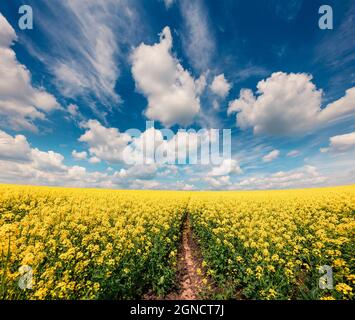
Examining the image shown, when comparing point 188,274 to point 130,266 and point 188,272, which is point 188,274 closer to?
point 188,272

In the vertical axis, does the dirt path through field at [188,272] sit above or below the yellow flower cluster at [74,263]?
below

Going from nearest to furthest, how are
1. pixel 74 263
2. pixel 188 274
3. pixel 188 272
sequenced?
1. pixel 74 263
2. pixel 188 274
3. pixel 188 272

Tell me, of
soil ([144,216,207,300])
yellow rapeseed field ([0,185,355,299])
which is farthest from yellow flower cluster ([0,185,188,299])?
soil ([144,216,207,300])

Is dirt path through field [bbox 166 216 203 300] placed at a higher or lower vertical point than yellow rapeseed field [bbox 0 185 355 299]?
lower

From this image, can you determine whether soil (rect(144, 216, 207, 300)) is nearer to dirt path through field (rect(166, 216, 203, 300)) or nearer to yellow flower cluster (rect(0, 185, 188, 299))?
dirt path through field (rect(166, 216, 203, 300))

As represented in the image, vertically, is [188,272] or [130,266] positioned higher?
[130,266]

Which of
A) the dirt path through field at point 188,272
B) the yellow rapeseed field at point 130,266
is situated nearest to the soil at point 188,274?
the dirt path through field at point 188,272

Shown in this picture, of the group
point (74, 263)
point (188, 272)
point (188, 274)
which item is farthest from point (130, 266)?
point (188, 272)

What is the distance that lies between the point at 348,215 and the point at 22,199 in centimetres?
2014

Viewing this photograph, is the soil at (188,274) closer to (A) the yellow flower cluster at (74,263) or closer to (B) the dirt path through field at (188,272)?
(B) the dirt path through field at (188,272)

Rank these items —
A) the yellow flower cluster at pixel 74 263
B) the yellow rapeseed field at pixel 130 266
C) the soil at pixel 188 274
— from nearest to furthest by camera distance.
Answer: the yellow flower cluster at pixel 74 263
the yellow rapeseed field at pixel 130 266
the soil at pixel 188 274

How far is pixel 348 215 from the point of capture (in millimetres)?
10719
